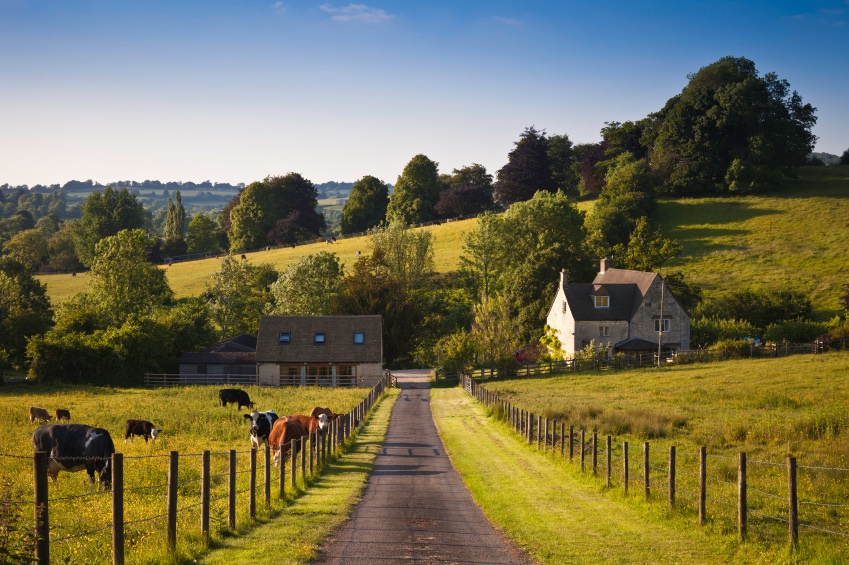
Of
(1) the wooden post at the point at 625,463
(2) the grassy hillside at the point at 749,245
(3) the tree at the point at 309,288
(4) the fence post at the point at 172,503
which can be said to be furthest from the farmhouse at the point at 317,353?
(4) the fence post at the point at 172,503

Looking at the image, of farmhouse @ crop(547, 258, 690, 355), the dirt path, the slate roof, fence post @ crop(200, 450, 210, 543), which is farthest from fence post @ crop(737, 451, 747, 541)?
farmhouse @ crop(547, 258, 690, 355)

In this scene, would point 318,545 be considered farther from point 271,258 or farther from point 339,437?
point 271,258

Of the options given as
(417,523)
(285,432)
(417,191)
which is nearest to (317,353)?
(285,432)

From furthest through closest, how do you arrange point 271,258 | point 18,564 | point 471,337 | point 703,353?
point 271,258 < point 471,337 < point 703,353 < point 18,564

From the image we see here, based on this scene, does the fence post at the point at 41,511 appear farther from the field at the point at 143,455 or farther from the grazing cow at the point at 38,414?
the grazing cow at the point at 38,414

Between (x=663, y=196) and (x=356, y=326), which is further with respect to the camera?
(x=663, y=196)

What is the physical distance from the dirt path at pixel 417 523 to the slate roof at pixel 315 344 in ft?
143

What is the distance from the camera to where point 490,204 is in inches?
5512

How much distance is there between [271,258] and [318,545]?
371 feet

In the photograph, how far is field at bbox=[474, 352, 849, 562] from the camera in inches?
708

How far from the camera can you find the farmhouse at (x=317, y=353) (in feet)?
232

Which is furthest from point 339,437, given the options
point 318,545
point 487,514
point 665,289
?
point 665,289

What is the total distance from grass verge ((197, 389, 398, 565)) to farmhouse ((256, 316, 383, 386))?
145 ft

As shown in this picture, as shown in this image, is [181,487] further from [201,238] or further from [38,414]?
[201,238]
